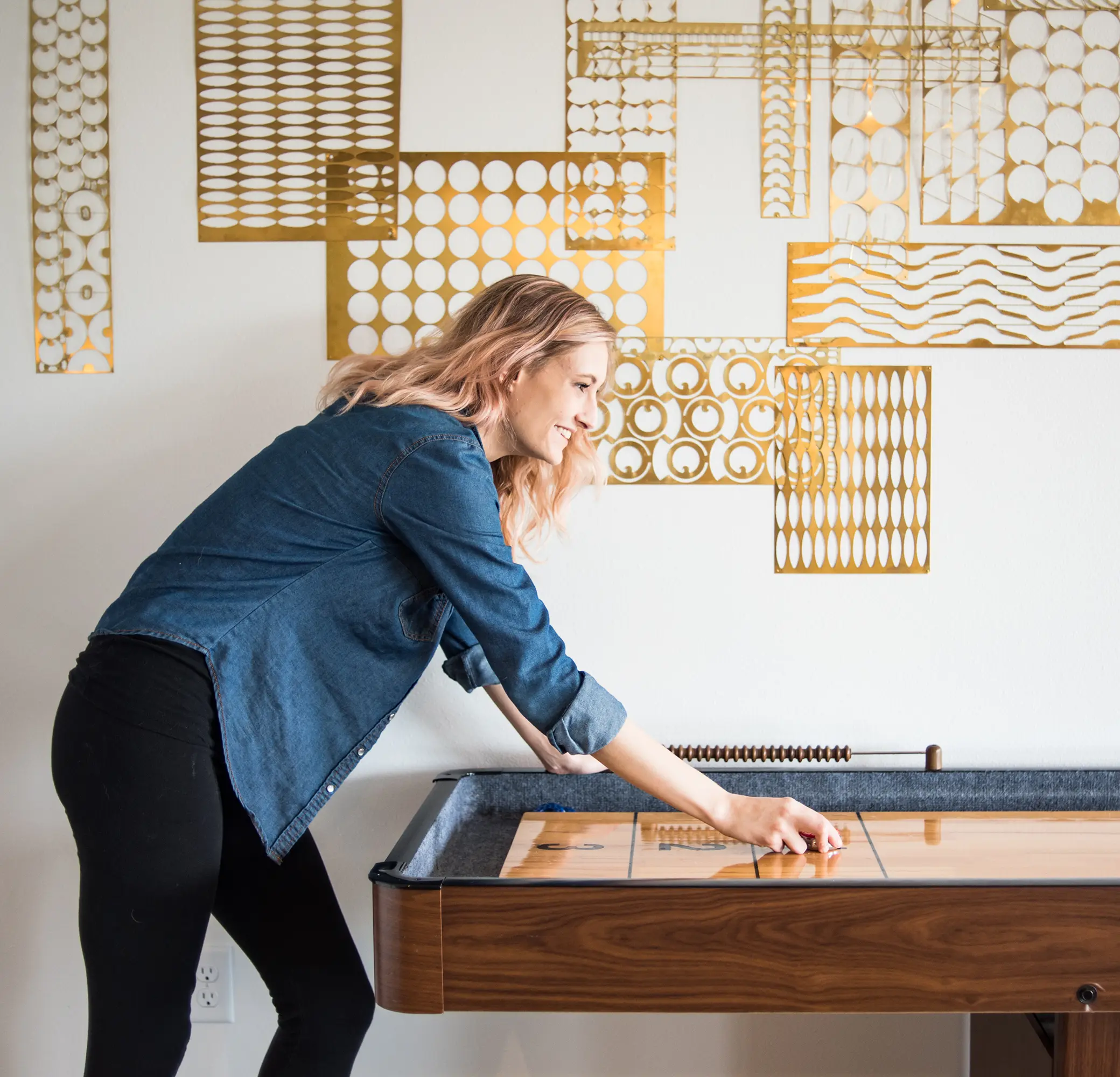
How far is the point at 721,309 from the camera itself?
1.73 meters

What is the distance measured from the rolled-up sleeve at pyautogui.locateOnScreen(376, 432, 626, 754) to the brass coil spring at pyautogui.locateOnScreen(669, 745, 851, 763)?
0.42 metres

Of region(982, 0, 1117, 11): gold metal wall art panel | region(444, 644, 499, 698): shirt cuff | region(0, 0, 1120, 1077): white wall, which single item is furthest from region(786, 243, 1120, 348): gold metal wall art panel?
region(444, 644, 499, 698): shirt cuff

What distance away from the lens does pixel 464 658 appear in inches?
59.4

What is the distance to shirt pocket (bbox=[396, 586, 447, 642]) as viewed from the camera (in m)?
1.26

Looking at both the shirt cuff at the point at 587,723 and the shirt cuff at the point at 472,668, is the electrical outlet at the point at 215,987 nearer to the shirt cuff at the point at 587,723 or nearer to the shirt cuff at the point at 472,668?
the shirt cuff at the point at 472,668

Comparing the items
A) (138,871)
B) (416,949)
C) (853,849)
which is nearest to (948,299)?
(853,849)

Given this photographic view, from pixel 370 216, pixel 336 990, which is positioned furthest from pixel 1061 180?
pixel 336 990

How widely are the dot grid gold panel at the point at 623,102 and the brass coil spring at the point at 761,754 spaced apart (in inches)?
33.4

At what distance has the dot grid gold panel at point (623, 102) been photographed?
1714mm

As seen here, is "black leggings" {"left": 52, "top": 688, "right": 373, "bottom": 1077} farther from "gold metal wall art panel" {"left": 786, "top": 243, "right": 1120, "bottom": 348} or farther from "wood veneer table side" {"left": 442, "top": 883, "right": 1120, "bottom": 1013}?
"gold metal wall art panel" {"left": 786, "top": 243, "right": 1120, "bottom": 348}

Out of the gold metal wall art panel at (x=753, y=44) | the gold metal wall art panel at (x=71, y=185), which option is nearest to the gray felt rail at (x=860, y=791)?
the gold metal wall art panel at (x=71, y=185)

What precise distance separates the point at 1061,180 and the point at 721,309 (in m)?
0.62

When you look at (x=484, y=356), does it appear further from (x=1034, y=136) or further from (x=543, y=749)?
(x=1034, y=136)

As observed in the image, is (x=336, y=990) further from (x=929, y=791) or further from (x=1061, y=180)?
(x=1061, y=180)
